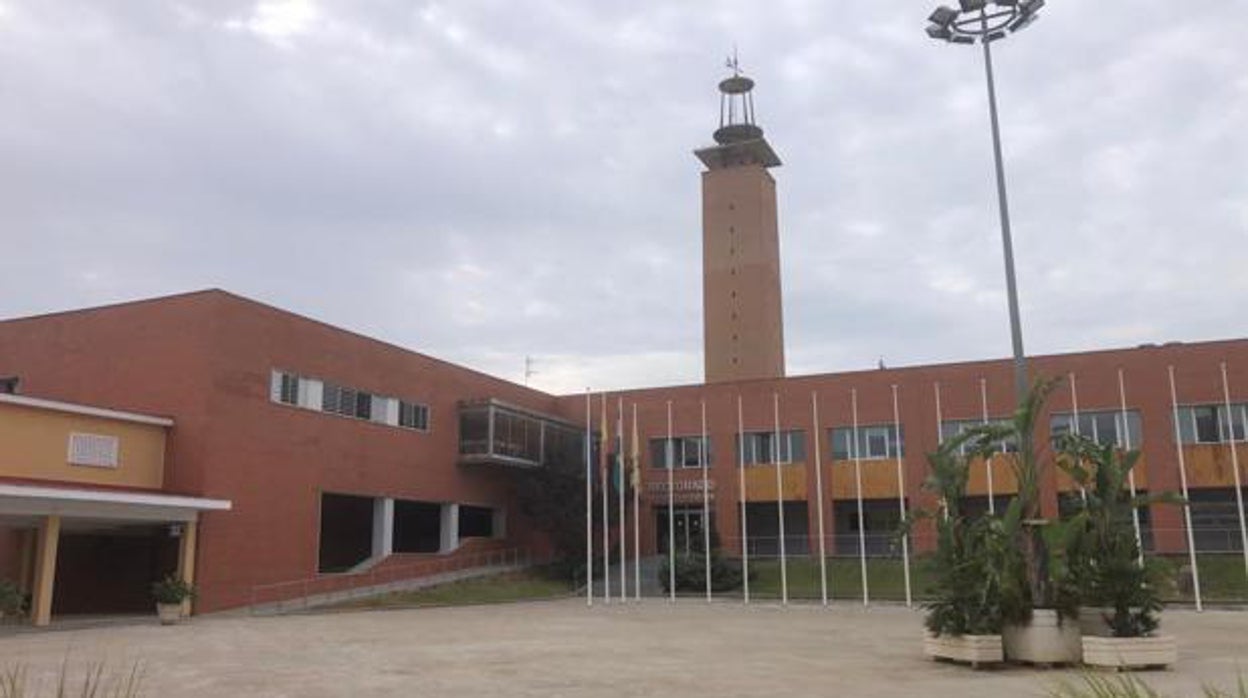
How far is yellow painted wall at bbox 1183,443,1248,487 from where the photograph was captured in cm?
4303

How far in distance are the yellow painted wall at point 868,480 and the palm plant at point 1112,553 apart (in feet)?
103

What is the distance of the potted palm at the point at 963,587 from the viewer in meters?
16.3

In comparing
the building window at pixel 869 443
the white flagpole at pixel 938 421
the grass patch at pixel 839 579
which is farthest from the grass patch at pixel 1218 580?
the building window at pixel 869 443

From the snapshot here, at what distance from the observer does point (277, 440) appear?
36.0m

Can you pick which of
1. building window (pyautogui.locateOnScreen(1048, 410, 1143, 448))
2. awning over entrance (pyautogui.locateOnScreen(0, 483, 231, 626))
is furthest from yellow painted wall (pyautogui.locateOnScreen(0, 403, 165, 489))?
building window (pyautogui.locateOnScreen(1048, 410, 1143, 448))

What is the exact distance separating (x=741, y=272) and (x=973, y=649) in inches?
2020

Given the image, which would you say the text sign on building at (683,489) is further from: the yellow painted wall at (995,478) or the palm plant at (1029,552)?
the palm plant at (1029,552)

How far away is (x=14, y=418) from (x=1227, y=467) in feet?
138

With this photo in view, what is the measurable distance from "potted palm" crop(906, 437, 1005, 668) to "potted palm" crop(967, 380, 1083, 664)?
0.69 ft

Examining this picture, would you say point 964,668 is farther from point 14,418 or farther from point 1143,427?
point 1143,427

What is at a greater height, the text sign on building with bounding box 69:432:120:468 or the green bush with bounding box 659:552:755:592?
the text sign on building with bounding box 69:432:120:468

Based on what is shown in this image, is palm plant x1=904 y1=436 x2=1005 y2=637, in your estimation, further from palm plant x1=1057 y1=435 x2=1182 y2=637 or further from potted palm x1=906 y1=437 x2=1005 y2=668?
palm plant x1=1057 y1=435 x2=1182 y2=637

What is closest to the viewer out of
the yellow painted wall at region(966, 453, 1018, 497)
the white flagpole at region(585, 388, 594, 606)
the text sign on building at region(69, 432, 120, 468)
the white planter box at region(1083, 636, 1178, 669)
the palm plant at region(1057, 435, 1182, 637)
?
the white planter box at region(1083, 636, 1178, 669)

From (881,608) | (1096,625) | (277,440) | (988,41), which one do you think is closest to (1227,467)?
(881,608)
